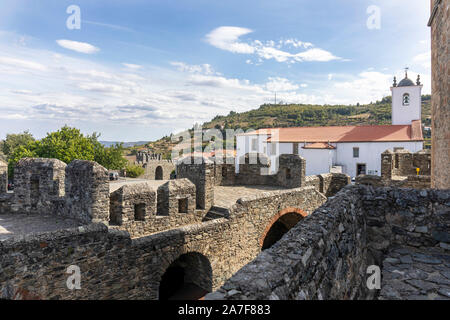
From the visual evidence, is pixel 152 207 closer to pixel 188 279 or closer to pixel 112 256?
pixel 112 256

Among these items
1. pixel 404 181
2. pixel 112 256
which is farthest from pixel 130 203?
pixel 404 181

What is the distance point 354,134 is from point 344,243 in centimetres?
3594

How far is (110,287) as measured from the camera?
5.33m

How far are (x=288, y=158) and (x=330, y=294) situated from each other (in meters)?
9.86

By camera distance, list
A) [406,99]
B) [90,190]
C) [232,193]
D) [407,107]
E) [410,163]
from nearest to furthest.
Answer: [90,190], [232,193], [410,163], [407,107], [406,99]

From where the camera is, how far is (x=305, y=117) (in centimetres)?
8231

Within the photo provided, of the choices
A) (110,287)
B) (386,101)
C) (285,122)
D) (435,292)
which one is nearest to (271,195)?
(110,287)

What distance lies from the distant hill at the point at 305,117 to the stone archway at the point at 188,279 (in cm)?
5663

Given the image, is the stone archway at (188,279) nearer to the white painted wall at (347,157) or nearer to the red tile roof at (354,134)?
the white painted wall at (347,157)

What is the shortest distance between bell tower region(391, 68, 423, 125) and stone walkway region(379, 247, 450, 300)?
40.8 m

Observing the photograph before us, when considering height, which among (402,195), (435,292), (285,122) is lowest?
(435,292)

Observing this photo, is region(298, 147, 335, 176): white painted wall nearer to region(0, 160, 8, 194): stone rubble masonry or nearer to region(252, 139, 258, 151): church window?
region(252, 139, 258, 151): church window

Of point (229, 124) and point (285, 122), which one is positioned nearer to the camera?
point (285, 122)

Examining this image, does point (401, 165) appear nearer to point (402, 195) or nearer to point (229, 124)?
point (402, 195)
